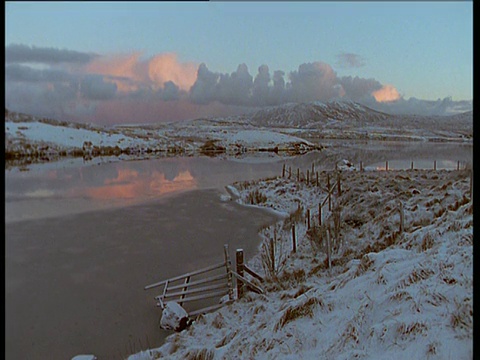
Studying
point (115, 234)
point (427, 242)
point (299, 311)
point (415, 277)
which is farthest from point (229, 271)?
point (427, 242)

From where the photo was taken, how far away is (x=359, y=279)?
171 cm

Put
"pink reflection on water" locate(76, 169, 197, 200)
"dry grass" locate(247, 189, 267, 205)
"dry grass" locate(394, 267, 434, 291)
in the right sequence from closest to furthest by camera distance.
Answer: "dry grass" locate(394, 267, 434, 291)
"pink reflection on water" locate(76, 169, 197, 200)
"dry grass" locate(247, 189, 267, 205)

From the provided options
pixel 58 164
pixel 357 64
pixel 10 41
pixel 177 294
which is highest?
pixel 10 41

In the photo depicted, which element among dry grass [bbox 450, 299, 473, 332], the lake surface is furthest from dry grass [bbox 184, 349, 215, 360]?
dry grass [bbox 450, 299, 473, 332]

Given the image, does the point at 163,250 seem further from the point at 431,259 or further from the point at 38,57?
the point at 431,259

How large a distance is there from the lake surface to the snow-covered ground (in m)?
0.10

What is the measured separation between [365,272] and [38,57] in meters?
1.70

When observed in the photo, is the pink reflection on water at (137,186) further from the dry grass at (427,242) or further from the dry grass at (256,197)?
the dry grass at (427,242)

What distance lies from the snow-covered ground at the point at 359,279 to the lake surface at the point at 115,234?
0.10m

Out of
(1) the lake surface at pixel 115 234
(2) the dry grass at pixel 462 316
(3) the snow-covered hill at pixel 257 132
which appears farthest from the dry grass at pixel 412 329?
(3) the snow-covered hill at pixel 257 132

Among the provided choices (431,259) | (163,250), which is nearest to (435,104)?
(431,259)

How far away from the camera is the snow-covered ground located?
1406 mm

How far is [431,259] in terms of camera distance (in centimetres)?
164

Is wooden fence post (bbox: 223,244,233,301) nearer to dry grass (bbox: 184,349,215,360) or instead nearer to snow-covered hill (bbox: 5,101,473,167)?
dry grass (bbox: 184,349,215,360)
